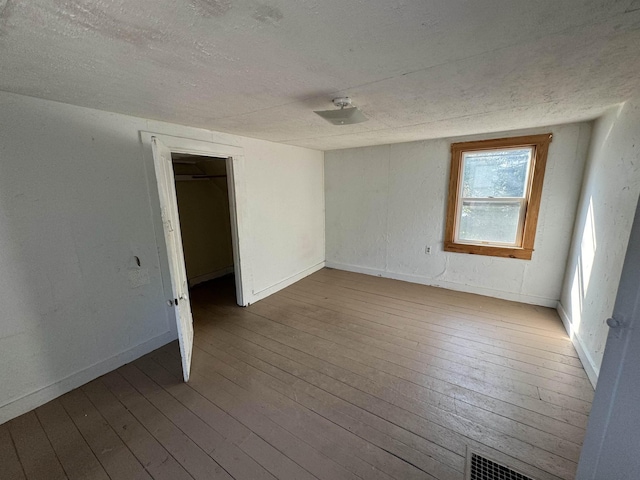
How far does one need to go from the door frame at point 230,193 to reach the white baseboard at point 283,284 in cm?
16

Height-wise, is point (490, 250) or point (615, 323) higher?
point (615, 323)

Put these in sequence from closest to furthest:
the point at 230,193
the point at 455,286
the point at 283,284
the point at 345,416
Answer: the point at 345,416 < the point at 230,193 < the point at 455,286 < the point at 283,284

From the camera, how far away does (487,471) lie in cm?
142

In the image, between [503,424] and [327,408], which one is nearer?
[503,424]

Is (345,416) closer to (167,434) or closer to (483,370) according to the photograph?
(167,434)

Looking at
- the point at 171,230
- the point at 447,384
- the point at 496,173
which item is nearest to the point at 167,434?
the point at 171,230

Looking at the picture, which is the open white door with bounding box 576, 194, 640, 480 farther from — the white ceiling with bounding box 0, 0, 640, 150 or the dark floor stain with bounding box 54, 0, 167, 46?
the dark floor stain with bounding box 54, 0, 167, 46

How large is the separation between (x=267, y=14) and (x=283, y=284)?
3.52 m

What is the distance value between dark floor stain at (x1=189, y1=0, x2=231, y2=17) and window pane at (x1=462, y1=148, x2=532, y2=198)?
353cm

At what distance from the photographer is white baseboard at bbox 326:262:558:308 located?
3.32m

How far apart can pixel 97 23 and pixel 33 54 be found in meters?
0.53

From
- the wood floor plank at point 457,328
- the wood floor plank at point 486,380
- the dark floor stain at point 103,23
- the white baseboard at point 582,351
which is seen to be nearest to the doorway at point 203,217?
the wood floor plank at point 457,328

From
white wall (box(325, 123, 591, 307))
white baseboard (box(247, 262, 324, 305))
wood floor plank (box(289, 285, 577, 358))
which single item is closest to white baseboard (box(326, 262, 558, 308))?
white wall (box(325, 123, 591, 307))

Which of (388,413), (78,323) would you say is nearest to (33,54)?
(78,323)
